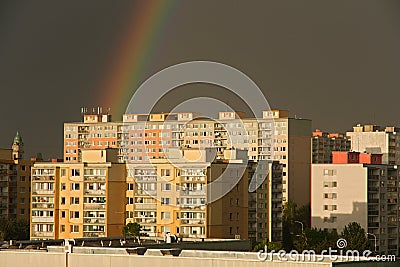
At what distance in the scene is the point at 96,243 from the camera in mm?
20156

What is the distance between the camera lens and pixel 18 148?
50281 millimetres

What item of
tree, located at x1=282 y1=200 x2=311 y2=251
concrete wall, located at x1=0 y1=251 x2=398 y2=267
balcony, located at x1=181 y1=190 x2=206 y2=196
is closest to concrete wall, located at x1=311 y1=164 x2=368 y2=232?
tree, located at x1=282 y1=200 x2=311 y2=251

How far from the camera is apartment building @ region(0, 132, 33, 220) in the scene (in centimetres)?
4497

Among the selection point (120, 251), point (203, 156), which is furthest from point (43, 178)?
point (120, 251)

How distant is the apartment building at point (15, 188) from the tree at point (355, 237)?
1404 centimetres

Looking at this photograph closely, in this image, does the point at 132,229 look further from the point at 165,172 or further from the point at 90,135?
the point at 90,135

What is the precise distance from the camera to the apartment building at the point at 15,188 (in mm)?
44969

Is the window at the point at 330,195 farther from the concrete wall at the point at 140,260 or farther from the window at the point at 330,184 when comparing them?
the concrete wall at the point at 140,260

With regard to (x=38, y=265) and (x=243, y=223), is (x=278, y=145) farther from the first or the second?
(x=38, y=265)

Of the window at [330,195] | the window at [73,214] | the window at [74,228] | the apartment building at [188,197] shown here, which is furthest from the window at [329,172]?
the window at [74,228]

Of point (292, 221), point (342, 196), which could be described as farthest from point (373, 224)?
point (292, 221)

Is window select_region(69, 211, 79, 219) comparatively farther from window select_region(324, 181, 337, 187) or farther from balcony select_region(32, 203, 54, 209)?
window select_region(324, 181, 337, 187)

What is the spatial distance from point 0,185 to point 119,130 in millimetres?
21901

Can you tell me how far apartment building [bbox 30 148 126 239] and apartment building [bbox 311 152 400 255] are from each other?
935 centimetres
